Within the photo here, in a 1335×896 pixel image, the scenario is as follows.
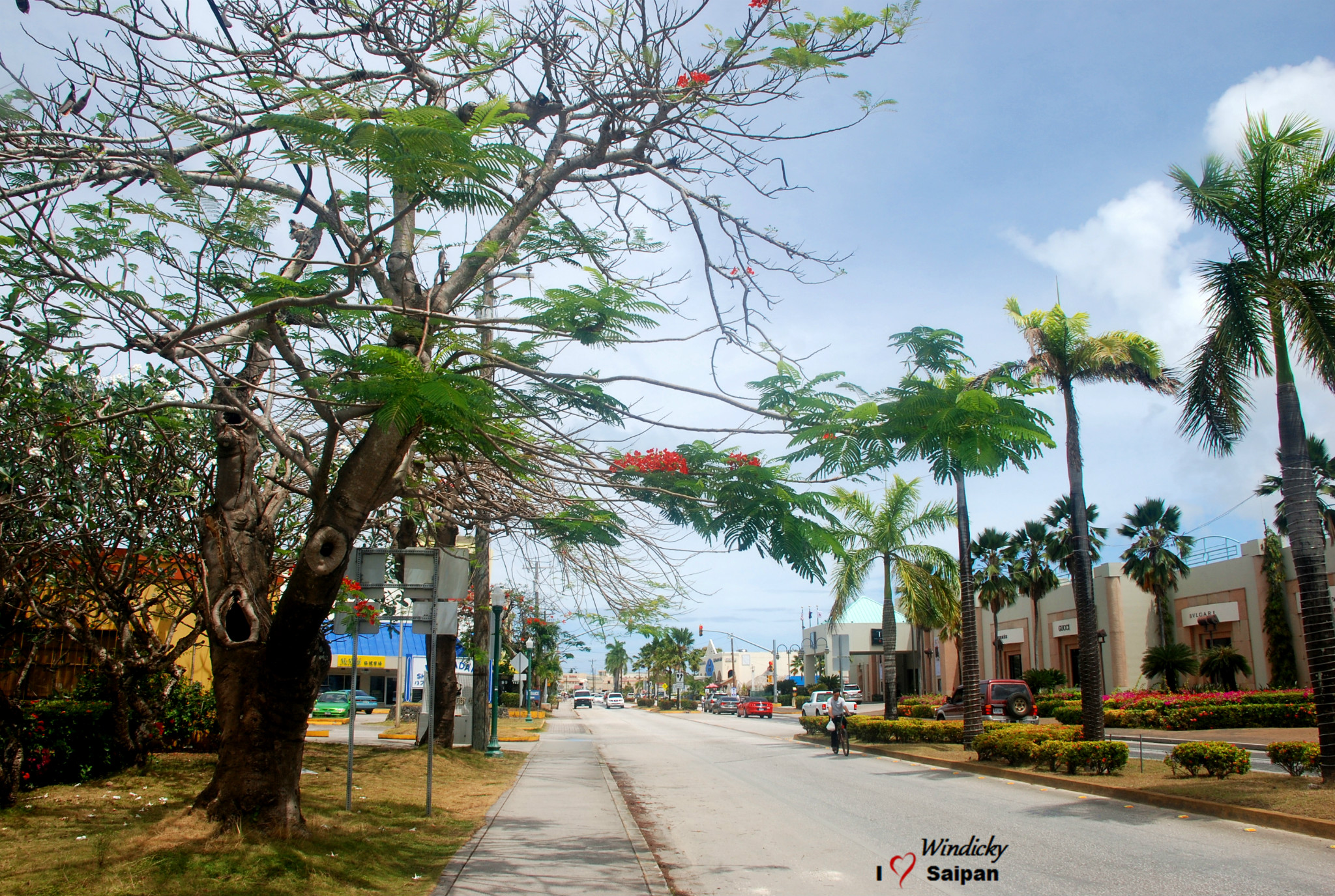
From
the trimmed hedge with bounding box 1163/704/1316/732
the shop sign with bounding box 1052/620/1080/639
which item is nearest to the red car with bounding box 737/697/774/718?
the shop sign with bounding box 1052/620/1080/639

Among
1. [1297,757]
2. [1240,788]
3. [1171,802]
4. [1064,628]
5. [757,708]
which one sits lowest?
[757,708]

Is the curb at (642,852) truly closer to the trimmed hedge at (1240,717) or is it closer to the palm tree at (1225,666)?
the trimmed hedge at (1240,717)

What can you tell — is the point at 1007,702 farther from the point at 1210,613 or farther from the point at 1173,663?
the point at 1210,613

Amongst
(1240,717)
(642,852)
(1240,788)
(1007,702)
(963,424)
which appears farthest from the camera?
(1007,702)

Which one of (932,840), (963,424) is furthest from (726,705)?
(963,424)

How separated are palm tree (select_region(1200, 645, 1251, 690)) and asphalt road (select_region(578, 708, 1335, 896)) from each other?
72.9 ft

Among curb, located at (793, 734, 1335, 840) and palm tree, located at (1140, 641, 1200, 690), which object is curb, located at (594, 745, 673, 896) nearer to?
curb, located at (793, 734, 1335, 840)

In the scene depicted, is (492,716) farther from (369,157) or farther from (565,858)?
(369,157)

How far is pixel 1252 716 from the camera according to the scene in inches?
1038

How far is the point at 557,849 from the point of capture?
8.96m

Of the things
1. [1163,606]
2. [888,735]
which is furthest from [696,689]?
[888,735]

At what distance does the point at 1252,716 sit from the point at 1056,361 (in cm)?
1601

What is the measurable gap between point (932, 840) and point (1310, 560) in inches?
283

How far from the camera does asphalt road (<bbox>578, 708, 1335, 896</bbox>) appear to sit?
25.7ft
